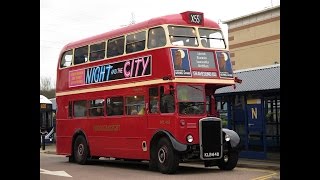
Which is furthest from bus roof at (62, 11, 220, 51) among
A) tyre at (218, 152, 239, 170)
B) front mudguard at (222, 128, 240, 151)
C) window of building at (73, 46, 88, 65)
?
tyre at (218, 152, 239, 170)

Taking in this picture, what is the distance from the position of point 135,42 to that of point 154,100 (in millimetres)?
1925

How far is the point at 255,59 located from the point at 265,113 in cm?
2320

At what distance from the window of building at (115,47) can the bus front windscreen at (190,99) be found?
9.30ft

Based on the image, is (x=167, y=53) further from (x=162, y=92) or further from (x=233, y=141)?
(x=233, y=141)

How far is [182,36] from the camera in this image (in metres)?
13.8

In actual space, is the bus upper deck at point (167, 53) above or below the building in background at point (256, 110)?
above

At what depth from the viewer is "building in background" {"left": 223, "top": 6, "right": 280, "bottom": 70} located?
37.5 m

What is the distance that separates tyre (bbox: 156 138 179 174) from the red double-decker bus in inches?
1.0

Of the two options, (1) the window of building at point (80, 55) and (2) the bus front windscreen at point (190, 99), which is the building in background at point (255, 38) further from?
(2) the bus front windscreen at point (190, 99)

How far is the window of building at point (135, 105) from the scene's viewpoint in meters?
14.4

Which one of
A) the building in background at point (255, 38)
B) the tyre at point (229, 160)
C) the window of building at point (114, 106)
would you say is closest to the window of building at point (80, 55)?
the window of building at point (114, 106)

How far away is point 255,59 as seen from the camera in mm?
39750
